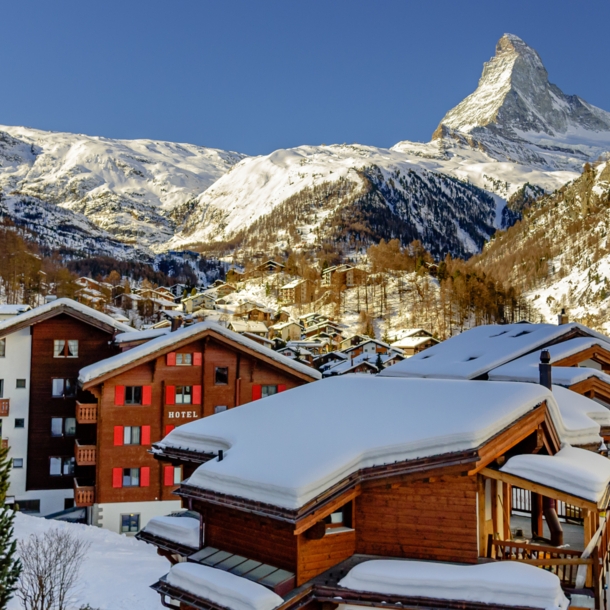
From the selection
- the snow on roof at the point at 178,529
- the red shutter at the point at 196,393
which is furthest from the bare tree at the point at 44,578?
the red shutter at the point at 196,393

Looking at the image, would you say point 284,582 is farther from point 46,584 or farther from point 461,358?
point 461,358

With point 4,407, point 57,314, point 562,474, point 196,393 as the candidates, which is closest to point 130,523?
point 196,393

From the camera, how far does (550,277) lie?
149875 millimetres

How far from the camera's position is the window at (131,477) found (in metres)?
29.9

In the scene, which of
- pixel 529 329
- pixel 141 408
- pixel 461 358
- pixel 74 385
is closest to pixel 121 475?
pixel 141 408

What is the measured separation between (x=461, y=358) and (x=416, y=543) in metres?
18.5

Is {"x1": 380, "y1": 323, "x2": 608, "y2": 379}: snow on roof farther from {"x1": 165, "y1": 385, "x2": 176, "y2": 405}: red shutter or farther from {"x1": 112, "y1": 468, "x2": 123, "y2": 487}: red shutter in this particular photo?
{"x1": 112, "y1": 468, "x2": 123, "y2": 487}: red shutter

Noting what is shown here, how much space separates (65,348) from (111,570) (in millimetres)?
13585

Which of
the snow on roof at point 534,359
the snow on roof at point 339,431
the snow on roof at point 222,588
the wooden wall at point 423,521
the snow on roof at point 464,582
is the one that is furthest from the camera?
the snow on roof at point 534,359

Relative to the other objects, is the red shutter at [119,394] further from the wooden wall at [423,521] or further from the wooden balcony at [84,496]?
the wooden wall at [423,521]

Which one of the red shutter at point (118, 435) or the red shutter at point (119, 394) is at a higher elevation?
the red shutter at point (119, 394)

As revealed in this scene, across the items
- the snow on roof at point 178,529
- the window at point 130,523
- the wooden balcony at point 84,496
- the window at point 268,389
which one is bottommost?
the window at point 130,523

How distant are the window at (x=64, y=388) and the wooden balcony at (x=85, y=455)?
12.6ft

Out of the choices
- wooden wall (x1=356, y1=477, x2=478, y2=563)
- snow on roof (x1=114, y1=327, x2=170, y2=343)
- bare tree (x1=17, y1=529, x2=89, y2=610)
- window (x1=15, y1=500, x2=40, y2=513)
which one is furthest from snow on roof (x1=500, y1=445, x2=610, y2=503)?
window (x1=15, y1=500, x2=40, y2=513)
